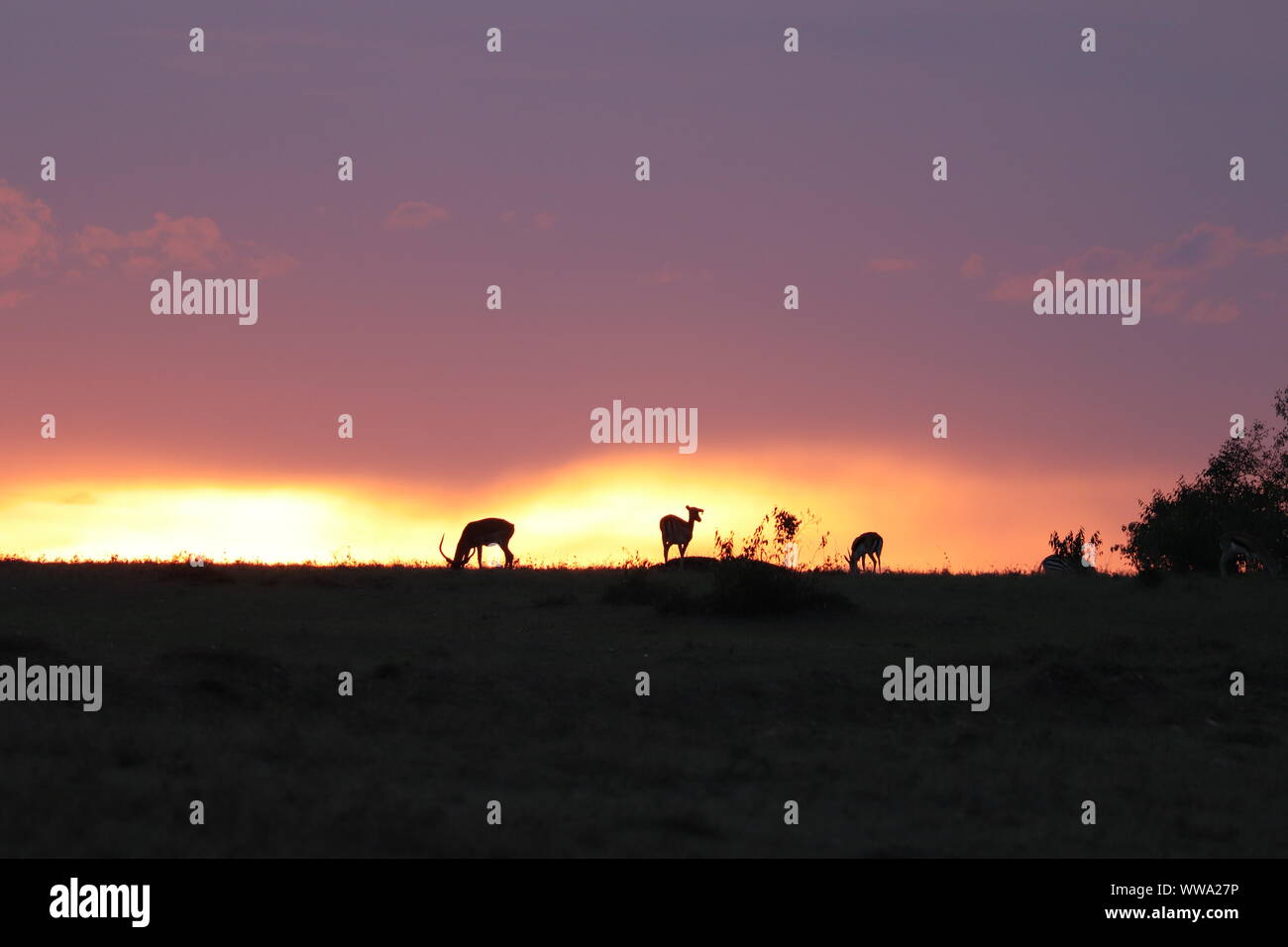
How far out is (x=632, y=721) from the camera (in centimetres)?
2005

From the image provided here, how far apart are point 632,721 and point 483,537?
81.1ft

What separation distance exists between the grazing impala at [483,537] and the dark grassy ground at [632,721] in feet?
34.6

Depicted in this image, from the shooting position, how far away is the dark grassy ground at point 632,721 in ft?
46.9

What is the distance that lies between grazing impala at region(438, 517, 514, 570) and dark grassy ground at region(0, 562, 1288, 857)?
415 inches
